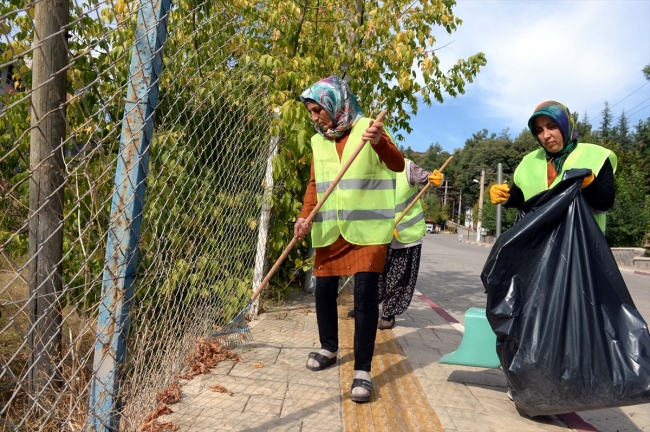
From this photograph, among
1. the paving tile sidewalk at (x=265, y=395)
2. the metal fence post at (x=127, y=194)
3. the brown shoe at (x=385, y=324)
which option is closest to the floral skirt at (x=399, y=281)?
the brown shoe at (x=385, y=324)

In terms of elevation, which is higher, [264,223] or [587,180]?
[587,180]

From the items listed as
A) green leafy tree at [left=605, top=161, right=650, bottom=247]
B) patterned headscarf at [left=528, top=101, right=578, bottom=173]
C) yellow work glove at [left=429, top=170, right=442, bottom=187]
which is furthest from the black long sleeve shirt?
green leafy tree at [left=605, top=161, right=650, bottom=247]

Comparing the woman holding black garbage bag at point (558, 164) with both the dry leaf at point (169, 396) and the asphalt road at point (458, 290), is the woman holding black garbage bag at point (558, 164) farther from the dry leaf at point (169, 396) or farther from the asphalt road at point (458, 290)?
the asphalt road at point (458, 290)

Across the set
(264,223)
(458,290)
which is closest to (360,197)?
(264,223)

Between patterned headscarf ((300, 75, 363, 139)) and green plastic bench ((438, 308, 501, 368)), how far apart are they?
4.53ft

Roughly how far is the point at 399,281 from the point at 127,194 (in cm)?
316

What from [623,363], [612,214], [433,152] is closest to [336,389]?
[623,363]

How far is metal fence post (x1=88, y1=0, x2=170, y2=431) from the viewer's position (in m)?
1.88

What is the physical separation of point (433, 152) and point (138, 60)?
361 ft

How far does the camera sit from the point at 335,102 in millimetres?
2934

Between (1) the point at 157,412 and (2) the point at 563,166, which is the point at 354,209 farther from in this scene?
(1) the point at 157,412

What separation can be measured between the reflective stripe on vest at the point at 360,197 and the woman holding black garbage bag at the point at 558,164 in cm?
66

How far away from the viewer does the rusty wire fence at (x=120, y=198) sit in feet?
6.19

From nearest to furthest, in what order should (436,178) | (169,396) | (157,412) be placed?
(157,412) → (169,396) → (436,178)
